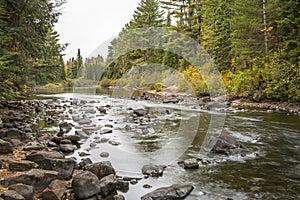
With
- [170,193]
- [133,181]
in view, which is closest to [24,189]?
[133,181]

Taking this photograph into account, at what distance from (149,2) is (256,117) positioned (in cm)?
3718

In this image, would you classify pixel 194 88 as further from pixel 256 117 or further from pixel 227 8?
pixel 256 117

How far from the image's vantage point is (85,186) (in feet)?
19.1

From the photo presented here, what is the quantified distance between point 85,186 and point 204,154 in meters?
4.49

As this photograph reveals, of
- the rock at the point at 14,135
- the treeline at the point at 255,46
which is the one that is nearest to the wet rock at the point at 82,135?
the rock at the point at 14,135

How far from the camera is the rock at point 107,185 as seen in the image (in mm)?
5984

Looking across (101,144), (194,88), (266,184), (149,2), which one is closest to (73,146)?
(101,144)

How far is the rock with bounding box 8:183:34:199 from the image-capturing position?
534 cm

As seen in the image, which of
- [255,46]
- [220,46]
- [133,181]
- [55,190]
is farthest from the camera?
[220,46]

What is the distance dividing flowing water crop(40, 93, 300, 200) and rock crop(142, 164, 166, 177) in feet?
0.51

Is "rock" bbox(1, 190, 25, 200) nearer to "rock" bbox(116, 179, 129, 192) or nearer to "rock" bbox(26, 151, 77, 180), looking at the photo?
"rock" bbox(26, 151, 77, 180)

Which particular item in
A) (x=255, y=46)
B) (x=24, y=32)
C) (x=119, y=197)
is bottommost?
(x=119, y=197)

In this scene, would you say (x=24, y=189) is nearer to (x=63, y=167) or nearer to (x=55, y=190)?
(x=55, y=190)

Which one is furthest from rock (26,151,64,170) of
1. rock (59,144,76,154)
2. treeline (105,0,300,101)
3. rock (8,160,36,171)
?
treeline (105,0,300,101)
